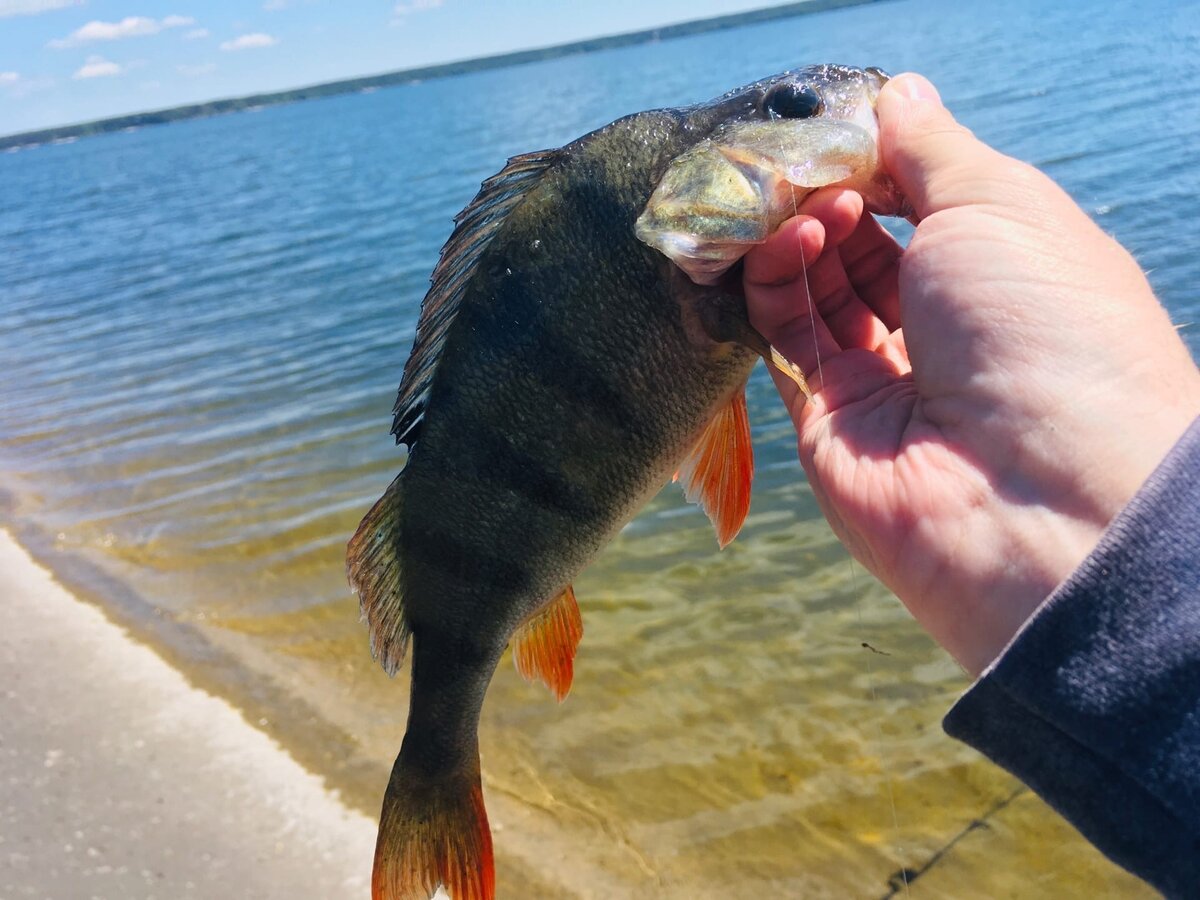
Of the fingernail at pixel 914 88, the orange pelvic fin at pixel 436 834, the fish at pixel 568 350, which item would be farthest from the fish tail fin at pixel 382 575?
the fingernail at pixel 914 88

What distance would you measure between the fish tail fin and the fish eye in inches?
54.9

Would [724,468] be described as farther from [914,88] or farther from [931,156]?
[914,88]

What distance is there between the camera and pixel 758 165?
2.44 metres

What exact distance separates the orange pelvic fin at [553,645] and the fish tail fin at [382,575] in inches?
14.0

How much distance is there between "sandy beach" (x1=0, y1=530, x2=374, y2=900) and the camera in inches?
143

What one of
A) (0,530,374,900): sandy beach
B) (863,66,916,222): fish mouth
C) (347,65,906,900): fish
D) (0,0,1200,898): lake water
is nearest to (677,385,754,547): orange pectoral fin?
(347,65,906,900): fish

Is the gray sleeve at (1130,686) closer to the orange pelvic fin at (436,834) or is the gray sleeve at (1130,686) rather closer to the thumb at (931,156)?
the thumb at (931,156)

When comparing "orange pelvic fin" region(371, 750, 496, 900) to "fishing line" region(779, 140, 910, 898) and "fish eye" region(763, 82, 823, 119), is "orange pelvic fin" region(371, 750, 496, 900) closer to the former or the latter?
"fishing line" region(779, 140, 910, 898)

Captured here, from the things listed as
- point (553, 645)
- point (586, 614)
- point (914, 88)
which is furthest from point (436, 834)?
point (586, 614)

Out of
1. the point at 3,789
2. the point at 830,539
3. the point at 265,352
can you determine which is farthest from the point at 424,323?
the point at 265,352

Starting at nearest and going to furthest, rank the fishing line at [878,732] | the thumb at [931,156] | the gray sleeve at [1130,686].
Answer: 1. the gray sleeve at [1130,686]
2. the thumb at [931,156]
3. the fishing line at [878,732]

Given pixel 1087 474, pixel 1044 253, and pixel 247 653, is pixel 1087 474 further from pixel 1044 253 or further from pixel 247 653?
pixel 247 653

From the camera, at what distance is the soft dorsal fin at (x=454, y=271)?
247cm

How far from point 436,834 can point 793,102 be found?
2242mm
